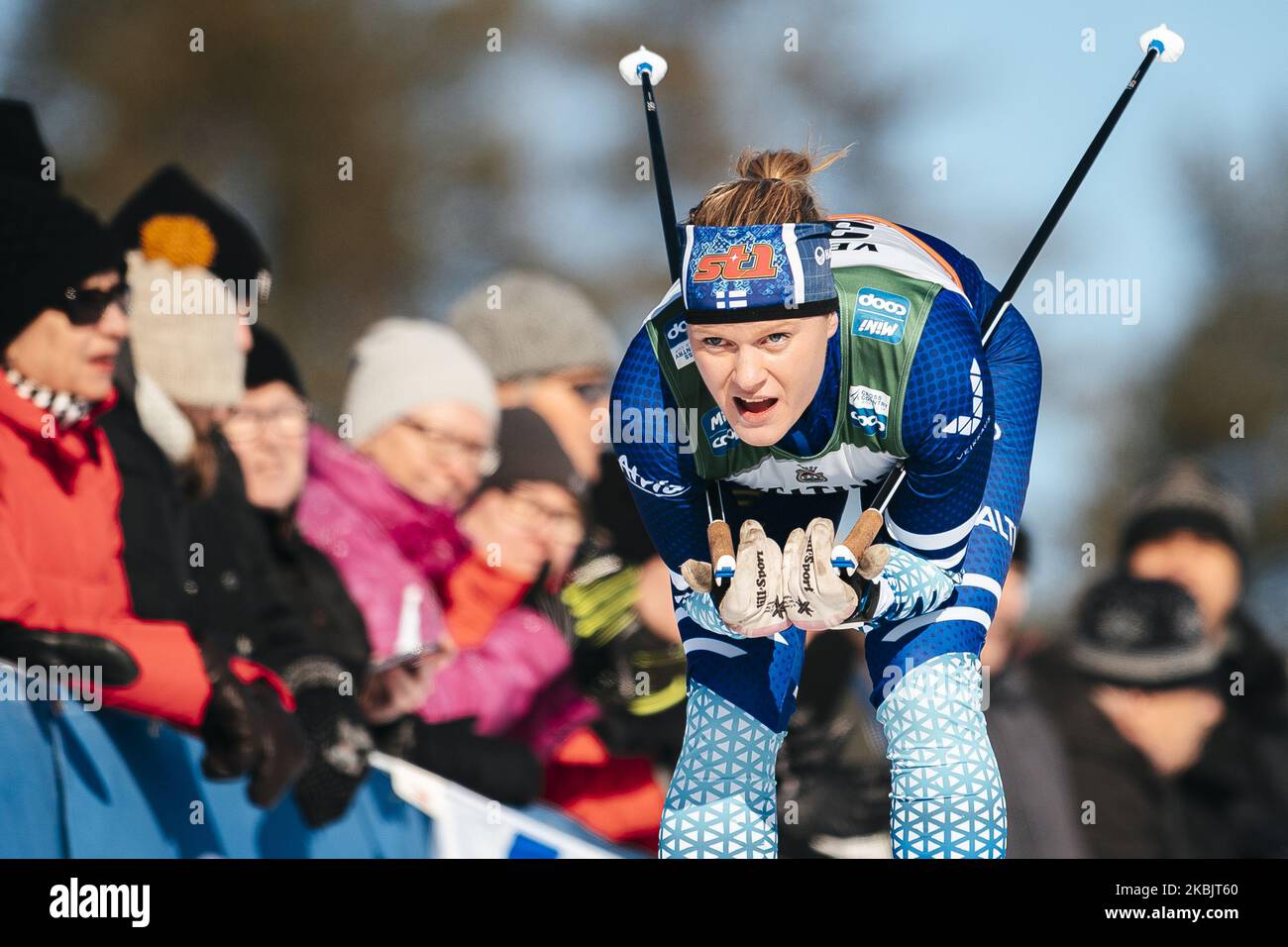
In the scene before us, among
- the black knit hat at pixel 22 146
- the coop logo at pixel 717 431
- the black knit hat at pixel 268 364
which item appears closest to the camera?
the coop logo at pixel 717 431

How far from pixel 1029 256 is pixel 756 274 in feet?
3.01

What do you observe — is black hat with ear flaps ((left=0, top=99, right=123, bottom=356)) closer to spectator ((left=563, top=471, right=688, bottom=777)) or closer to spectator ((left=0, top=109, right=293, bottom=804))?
spectator ((left=0, top=109, right=293, bottom=804))

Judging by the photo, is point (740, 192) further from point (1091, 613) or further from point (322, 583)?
point (1091, 613)

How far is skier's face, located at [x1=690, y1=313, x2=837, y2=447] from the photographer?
4305 millimetres

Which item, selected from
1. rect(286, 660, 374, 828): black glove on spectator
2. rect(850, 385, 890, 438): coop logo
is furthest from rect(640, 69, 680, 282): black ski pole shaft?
rect(286, 660, 374, 828): black glove on spectator

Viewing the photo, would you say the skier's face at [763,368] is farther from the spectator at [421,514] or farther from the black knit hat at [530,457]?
the black knit hat at [530,457]

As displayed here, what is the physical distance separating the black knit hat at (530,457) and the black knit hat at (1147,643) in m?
2.54

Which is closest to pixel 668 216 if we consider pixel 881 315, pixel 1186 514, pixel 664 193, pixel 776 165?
pixel 664 193

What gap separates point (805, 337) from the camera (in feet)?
14.2

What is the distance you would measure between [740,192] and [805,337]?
0.45 metres

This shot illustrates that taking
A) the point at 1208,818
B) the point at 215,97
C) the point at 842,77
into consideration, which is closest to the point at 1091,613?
the point at 1208,818

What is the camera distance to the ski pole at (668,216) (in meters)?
4.33

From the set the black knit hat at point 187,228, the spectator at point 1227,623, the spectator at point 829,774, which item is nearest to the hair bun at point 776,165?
the black knit hat at point 187,228

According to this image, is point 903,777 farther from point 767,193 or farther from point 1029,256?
point 767,193
